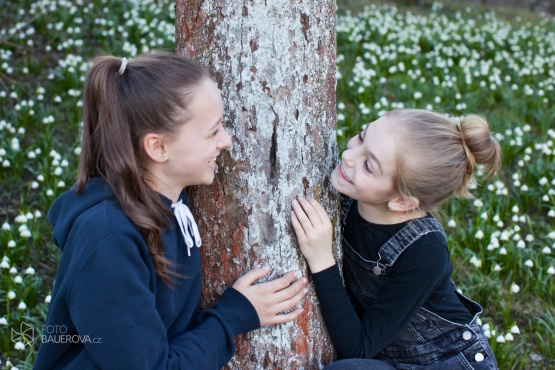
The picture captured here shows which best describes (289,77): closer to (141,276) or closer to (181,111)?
(181,111)

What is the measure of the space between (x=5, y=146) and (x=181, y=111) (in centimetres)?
313

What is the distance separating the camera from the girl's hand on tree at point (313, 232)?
2178mm

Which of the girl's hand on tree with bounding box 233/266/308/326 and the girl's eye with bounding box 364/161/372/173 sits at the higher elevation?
the girl's eye with bounding box 364/161/372/173

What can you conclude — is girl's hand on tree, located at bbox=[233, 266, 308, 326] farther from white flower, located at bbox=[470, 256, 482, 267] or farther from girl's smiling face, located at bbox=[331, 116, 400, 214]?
white flower, located at bbox=[470, 256, 482, 267]

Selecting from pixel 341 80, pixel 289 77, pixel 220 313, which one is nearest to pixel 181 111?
pixel 289 77

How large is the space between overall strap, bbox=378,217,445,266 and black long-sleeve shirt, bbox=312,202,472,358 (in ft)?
0.05

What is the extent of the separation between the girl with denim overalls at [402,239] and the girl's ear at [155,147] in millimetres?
492

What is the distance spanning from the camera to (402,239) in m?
2.23

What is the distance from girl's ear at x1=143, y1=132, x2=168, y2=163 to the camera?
1.89 m

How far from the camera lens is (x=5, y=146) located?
15.0 ft

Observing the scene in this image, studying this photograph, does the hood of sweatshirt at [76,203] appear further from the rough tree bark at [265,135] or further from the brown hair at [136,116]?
the rough tree bark at [265,135]

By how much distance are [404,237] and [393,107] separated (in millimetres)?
3277

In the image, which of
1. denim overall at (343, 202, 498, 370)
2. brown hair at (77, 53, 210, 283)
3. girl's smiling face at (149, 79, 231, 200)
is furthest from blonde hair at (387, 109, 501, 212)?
brown hair at (77, 53, 210, 283)

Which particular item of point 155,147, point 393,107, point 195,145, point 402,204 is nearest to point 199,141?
point 195,145
